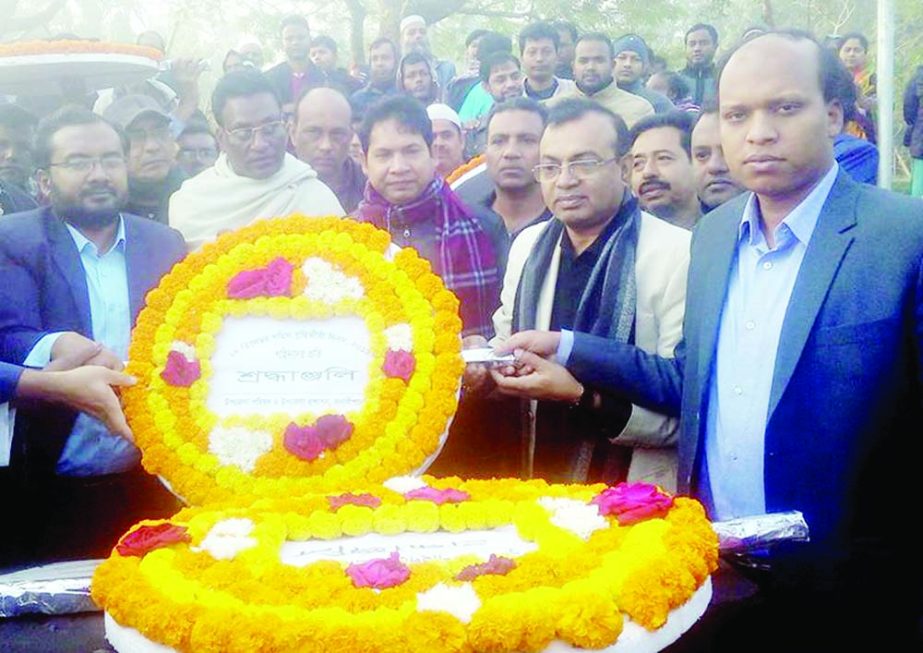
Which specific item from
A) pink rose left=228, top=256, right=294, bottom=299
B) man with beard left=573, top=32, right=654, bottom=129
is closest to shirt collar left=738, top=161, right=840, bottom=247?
pink rose left=228, top=256, right=294, bottom=299

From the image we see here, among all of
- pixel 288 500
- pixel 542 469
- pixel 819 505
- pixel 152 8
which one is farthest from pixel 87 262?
pixel 152 8

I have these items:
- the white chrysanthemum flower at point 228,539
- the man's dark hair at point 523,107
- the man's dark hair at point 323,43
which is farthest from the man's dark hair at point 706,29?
the white chrysanthemum flower at point 228,539

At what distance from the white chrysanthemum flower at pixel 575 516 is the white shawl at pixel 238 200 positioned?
2289 mm

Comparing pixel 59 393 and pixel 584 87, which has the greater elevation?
pixel 584 87

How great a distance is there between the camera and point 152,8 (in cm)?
2273

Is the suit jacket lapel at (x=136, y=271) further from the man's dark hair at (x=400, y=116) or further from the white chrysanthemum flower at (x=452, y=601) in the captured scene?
the white chrysanthemum flower at (x=452, y=601)

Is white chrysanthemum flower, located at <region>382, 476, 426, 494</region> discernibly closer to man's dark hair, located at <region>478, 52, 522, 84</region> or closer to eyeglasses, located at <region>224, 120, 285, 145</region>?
eyeglasses, located at <region>224, 120, 285, 145</region>

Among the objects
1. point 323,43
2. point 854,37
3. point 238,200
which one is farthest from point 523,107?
point 854,37

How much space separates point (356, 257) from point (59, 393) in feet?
2.98

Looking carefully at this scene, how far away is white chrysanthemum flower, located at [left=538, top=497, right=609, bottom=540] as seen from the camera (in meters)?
2.16

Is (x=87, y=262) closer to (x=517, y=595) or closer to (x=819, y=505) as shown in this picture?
(x=517, y=595)

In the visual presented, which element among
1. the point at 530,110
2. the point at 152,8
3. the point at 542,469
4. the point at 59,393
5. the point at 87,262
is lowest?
the point at 542,469

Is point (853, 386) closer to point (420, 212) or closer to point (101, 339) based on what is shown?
point (420, 212)

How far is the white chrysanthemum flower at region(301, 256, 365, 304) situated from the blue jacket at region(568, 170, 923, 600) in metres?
1.19
